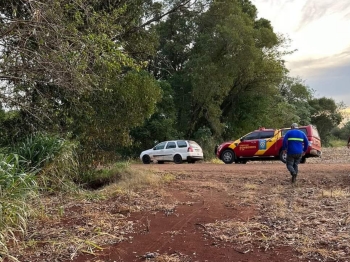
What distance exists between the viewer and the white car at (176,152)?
21984 millimetres

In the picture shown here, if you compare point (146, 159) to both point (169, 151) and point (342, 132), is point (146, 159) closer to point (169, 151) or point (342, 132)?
point (169, 151)

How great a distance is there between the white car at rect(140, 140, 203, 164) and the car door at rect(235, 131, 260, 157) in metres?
3.54

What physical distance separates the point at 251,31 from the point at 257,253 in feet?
78.3

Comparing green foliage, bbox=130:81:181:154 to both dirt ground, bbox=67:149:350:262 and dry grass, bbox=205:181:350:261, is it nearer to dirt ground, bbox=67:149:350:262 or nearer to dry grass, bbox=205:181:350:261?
dirt ground, bbox=67:149:350:262

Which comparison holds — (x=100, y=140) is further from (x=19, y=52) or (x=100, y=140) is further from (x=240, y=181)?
(x=19, y=52)

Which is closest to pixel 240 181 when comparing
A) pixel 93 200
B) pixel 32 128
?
pixel 93 200

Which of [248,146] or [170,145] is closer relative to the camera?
[248,146]

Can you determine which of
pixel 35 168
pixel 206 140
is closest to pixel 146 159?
pixel 206 140

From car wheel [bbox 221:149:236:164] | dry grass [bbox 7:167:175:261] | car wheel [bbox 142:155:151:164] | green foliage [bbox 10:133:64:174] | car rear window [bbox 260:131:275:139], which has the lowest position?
dry grass [bbox 7:167:175:261]

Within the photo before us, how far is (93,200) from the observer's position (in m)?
8.47

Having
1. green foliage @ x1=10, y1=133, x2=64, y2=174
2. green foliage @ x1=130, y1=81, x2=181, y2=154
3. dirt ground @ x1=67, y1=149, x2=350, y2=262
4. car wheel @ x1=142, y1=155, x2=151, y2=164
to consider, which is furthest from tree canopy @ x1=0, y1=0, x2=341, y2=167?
car wheel @ x1=142, y1=155, x2=151, y2=164

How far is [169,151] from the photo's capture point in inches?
886

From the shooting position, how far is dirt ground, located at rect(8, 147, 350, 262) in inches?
202

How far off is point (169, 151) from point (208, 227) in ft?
53.2
